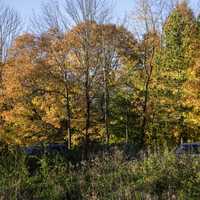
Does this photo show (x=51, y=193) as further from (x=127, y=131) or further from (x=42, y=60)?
(x=127, y=131)

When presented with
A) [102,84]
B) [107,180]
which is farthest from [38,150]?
[102,84]

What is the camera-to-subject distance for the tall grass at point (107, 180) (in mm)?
8438

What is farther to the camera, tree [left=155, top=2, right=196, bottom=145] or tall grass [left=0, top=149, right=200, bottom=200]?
tree [left=155, top=2, right=196, bottom=145]

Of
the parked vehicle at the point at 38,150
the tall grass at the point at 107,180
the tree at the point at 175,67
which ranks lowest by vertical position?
the tall grass at the point at 107,180

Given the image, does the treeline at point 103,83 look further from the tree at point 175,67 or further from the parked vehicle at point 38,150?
the parked vehicle at point 38,150

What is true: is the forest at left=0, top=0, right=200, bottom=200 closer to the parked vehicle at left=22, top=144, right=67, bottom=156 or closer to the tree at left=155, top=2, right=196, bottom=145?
the tree at left=155, top=2, right=196, bottom=145

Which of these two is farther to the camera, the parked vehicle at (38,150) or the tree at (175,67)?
the tree at (175,67)

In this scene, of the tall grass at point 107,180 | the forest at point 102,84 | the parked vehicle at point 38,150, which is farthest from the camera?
the forest at point 102,84

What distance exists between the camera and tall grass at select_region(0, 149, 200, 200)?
844 centimetres

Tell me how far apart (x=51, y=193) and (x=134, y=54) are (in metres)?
30.5

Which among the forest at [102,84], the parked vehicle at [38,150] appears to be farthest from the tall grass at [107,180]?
the forest at [102,84]

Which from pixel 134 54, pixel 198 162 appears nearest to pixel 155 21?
pixel 134 54

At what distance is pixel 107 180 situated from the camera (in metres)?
9.40

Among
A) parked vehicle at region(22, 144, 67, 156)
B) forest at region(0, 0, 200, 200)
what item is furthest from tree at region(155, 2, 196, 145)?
parked vehicle at region(22, 144, 67, 156)
